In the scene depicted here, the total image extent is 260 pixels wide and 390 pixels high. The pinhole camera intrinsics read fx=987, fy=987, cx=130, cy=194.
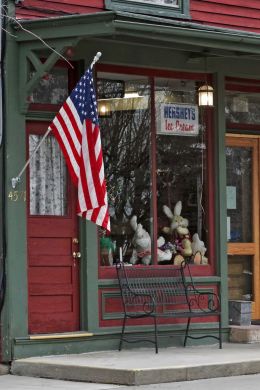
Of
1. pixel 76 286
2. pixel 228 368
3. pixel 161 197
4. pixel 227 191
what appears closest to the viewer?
pixel 228 368

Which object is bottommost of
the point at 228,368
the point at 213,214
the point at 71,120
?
the point at 228,368

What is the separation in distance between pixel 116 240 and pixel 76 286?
34.0 inches

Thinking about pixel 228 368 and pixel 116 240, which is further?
pixel 116 240

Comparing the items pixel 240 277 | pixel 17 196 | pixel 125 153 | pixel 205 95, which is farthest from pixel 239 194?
pixel 17 196

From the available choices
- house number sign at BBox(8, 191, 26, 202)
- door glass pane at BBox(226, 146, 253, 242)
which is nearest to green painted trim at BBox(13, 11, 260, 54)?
house number sign at BBox(8, 191, 26, 202)

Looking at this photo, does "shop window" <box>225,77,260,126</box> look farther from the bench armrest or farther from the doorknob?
the doorknob

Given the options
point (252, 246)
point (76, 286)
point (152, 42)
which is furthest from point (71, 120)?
point (252, 246)

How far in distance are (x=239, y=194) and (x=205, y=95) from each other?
1.64 meters

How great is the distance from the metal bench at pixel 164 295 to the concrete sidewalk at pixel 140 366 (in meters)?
0.50

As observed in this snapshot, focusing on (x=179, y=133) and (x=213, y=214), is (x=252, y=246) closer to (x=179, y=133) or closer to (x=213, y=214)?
(x=213, y=214)

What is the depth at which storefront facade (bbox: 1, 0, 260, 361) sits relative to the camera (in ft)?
35.9

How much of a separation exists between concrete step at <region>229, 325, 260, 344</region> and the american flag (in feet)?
9.44

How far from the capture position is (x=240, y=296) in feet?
44.7

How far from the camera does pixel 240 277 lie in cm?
1363
